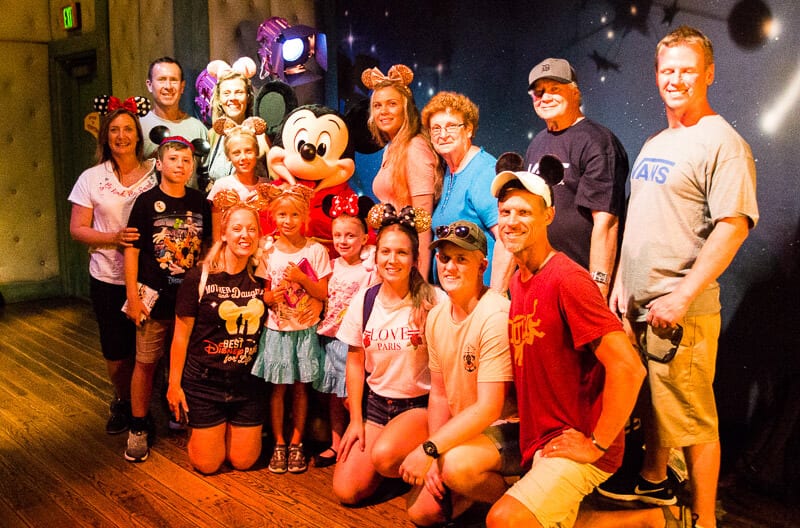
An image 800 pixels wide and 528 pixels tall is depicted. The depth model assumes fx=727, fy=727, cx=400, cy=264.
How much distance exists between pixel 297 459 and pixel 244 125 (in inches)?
63.8

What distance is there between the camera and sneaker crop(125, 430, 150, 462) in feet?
10.6

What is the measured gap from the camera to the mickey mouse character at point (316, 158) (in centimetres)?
345

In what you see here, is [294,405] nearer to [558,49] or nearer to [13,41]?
[558,49]

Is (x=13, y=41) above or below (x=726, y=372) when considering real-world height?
above

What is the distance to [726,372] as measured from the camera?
10.5 feet

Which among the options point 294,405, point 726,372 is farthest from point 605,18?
point 294,405

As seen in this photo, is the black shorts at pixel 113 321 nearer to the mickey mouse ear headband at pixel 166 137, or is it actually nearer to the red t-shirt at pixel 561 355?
the mickey mouse ear headband at pixel 166 137

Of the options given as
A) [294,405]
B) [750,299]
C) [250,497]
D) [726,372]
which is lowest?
[250,497]

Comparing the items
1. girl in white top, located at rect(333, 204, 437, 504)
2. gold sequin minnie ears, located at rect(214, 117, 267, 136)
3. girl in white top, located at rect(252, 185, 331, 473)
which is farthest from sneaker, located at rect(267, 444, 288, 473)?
gold sequin minnie ears, located at rect(214, 117, 267, 136)

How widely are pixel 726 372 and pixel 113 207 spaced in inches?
115

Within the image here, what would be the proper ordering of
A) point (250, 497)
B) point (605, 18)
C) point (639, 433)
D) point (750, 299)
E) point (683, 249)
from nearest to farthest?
1. point (683, 249)
2. point (639, 433)
3. point (250, 497)
4. point (750, 299)
5. point (605, 18)

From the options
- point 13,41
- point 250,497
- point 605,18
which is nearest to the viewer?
point 250,497

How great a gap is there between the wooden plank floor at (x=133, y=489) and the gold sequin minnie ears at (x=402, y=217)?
3.57 ft

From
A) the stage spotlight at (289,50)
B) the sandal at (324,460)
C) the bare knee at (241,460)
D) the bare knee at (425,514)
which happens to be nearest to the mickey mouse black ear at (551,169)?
the bare knee at (425,514)
